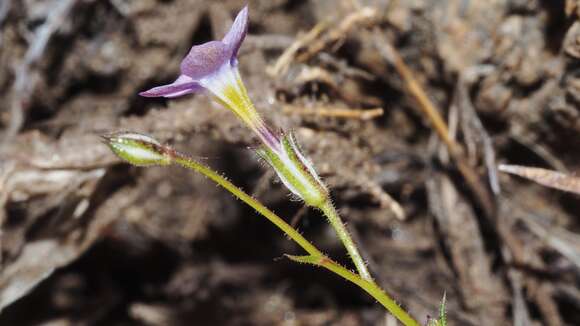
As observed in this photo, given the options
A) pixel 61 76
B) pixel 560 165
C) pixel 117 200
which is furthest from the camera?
pixel 61 76

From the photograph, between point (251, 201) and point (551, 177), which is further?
point (551, 177)

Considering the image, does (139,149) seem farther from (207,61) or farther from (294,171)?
(294,171)

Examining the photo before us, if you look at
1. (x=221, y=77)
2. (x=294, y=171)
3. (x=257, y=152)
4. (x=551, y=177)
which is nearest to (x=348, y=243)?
(x=294, y=171)

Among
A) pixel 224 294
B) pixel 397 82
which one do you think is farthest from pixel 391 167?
pixel 224 294

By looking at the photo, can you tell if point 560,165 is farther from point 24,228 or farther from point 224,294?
point 24,228

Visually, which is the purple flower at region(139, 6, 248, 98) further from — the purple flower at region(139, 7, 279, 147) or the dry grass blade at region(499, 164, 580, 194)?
the dry grass blade at region(499, 164, 580, 194)

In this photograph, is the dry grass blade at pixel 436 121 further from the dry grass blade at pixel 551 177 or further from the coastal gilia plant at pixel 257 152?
the coastal gilia plant at pixel 257 152

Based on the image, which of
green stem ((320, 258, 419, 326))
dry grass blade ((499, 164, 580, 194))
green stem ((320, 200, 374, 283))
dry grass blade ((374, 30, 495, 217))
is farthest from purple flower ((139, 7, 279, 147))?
dry grass blade ((374, 30, 495, 217))
